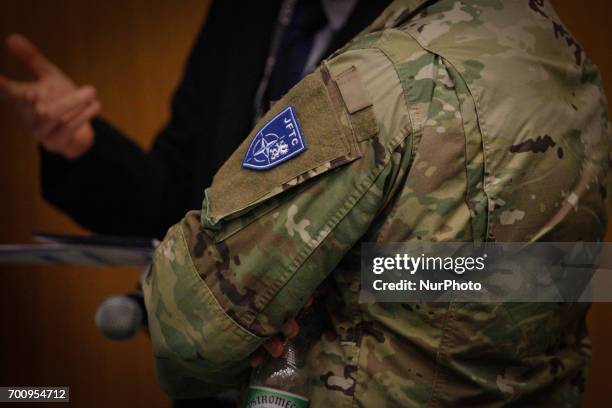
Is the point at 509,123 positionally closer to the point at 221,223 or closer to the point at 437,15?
the point at 437,15

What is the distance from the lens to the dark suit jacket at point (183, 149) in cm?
105

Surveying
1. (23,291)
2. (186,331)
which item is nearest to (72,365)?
(23,291)

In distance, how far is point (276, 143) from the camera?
26.3 inches

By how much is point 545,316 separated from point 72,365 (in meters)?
1.09

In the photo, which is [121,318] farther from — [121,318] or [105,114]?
[105,114]

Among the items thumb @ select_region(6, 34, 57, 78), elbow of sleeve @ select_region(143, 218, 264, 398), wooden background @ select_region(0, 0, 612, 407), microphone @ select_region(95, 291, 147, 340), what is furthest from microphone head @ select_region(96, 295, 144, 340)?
wooden background @ select_region(0, 0, 612, 407)

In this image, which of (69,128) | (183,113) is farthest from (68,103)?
(183,113)

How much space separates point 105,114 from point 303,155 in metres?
1.23

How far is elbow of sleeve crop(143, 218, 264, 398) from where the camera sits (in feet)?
2.24

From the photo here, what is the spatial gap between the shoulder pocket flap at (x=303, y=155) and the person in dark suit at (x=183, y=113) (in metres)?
0.23

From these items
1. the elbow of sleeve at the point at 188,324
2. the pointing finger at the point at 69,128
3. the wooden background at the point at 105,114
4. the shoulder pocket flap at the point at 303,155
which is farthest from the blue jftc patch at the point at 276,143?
the wooden background at the point at 105,114

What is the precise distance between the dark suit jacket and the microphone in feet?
0.84

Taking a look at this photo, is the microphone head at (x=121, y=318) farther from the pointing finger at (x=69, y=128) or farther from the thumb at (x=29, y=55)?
the thumb at (x=29, y=55)

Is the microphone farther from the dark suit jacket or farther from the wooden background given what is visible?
the wooden background
